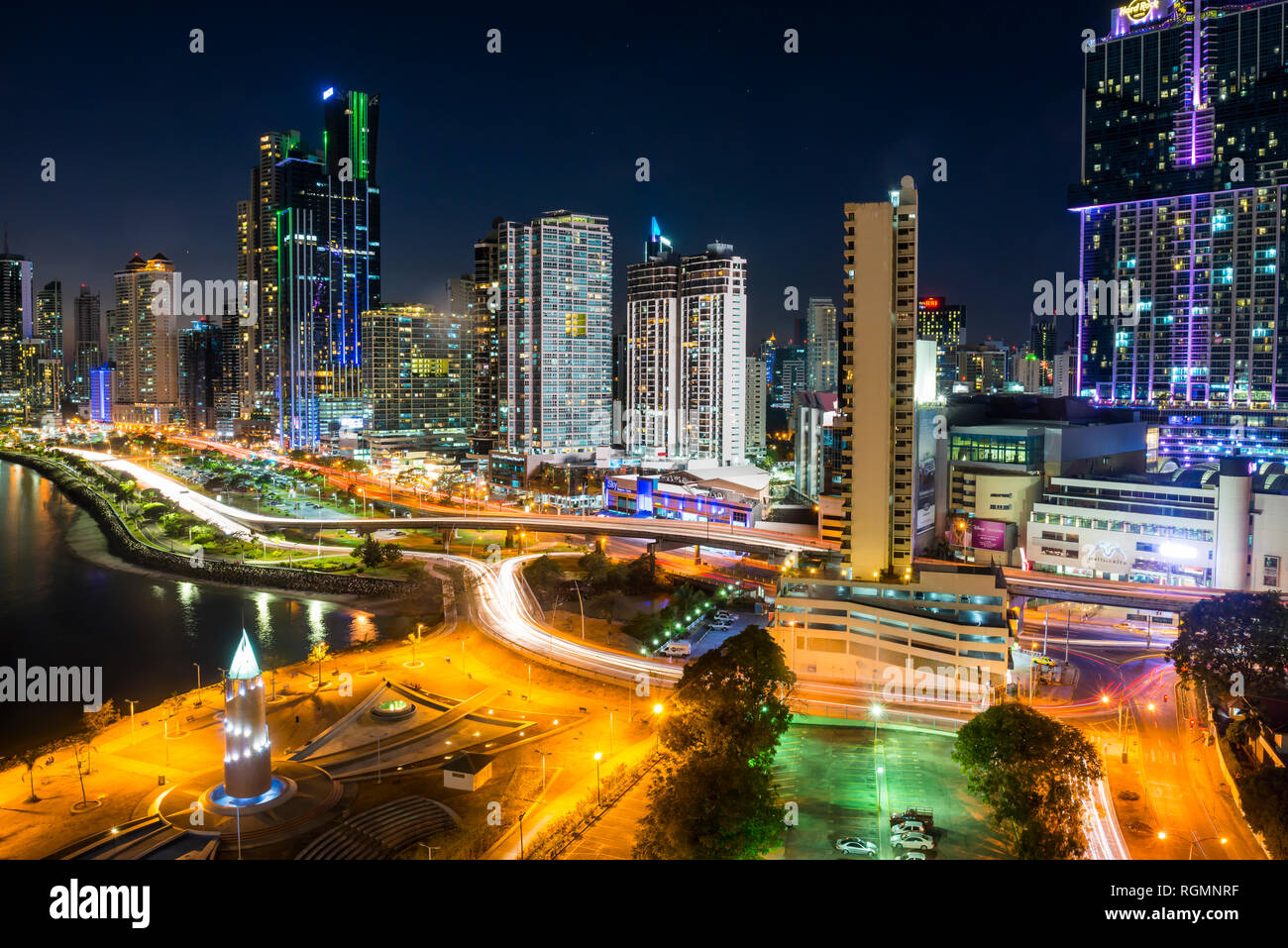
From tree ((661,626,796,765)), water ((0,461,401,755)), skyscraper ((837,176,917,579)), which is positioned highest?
skyscraper ((837,176,917,579))

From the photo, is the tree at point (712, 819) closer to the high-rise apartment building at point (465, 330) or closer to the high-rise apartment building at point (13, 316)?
the high-rise apartment building at point (465, 330)

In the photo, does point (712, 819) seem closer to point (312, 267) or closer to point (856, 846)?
point (856, 846)

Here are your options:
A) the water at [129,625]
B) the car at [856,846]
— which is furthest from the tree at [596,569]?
the car at [856,846]

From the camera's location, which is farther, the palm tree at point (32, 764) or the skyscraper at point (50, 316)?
the skyscraper at point (50, 316)

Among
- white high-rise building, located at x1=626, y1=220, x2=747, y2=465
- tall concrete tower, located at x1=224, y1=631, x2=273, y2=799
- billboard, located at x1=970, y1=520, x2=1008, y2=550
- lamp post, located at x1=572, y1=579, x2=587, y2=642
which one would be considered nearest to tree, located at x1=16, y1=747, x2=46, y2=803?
tall concrete tower, located at x1=224, y1=631, x2=273, y2=799

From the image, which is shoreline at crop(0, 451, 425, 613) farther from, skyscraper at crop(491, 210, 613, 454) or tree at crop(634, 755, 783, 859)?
tree at crop(634, 755, 783, 859)

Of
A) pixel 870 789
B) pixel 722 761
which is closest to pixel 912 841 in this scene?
pixel 870 789
